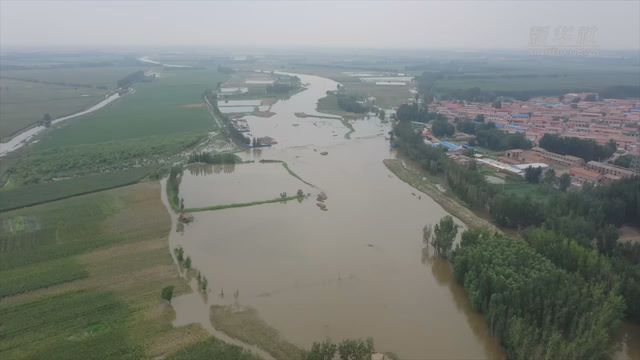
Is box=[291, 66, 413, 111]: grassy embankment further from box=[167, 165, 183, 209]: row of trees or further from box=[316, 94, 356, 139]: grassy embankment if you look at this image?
box=[167, 165, 183, 209]: row of trees

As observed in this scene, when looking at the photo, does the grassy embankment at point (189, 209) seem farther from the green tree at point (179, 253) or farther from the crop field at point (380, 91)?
the crop field at point (380, 91)

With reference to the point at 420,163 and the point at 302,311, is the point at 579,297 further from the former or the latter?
the point at 420,163

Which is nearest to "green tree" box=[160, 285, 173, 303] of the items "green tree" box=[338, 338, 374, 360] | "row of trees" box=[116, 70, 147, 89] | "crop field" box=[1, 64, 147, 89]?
"green tree" box=[338, 338, 374, 360]

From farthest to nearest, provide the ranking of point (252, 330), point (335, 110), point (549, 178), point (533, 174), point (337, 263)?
1. point (335, 110)
2. point (533, 174)
3. point (549, 178)
4. point (337, 263)
5. point (252, 330)

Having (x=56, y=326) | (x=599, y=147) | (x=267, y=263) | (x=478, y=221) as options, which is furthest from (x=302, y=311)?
(x=599, y=147)

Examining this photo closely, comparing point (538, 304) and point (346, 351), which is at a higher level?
point (538, 304)

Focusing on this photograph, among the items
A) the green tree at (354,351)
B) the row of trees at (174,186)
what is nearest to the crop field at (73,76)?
the row of trees at (174,186)

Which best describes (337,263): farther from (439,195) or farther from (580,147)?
(580,147)

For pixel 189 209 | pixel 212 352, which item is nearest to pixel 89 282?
pixel 212 352
